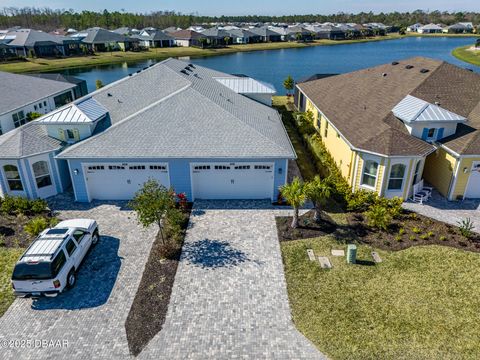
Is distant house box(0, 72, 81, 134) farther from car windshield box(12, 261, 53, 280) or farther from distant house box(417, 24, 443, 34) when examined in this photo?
distant house box(417, 24, 443, 34)

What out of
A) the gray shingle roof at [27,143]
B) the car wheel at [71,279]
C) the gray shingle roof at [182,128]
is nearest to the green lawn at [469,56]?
the gray shingle roof at [182,128]

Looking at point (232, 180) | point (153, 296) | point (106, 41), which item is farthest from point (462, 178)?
point (106, 41)

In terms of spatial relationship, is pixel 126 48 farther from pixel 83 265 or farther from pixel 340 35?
pixel 83 265

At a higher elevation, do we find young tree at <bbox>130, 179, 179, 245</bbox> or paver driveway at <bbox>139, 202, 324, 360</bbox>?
young tree at <bbox>130, 179, 179, 245</bbox>

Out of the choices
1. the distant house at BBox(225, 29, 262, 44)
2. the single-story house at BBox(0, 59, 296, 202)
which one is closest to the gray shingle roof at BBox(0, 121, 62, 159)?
the single-story house at BBox(0, 59, 296, 202)

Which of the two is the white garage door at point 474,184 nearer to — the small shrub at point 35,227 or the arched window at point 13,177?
the small shrub at point 35,227

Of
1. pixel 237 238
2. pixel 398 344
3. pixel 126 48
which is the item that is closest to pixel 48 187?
pixel 237 238
